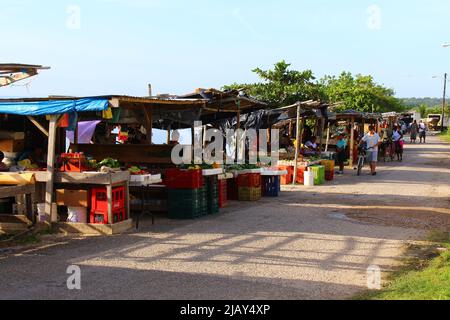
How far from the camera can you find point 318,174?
19.2 meters

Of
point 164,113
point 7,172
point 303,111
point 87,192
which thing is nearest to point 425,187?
point 303,111

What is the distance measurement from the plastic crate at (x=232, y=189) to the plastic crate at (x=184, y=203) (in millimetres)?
3069

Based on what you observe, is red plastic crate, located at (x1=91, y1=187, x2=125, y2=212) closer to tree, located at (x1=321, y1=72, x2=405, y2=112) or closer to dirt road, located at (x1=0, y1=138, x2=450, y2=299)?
dirt road, located at (x1=0, y1=138, x2=450, y2=299)

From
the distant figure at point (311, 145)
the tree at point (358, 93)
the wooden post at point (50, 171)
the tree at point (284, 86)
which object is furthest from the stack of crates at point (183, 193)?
the tree at point (358, 93)

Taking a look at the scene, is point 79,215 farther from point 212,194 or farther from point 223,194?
point 223,194

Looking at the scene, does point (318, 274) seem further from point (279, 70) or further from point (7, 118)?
point (279, 70)

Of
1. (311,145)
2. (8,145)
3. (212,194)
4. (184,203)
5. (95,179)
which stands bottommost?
(184,203)

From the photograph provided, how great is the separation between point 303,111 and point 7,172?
11.9m

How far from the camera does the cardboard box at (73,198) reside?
10.5 m

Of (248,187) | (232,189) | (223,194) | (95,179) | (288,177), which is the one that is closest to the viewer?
(95,179)

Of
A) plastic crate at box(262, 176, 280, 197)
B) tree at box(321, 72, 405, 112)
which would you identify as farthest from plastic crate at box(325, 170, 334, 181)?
tree at box(321, 72, 405, 112)

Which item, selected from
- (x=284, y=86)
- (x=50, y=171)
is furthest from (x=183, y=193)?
(x=284, y=86)

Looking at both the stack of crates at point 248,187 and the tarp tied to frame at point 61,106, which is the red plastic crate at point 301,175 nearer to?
the stack of crates at point 248,187

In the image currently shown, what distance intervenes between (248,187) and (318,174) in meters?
4.95
